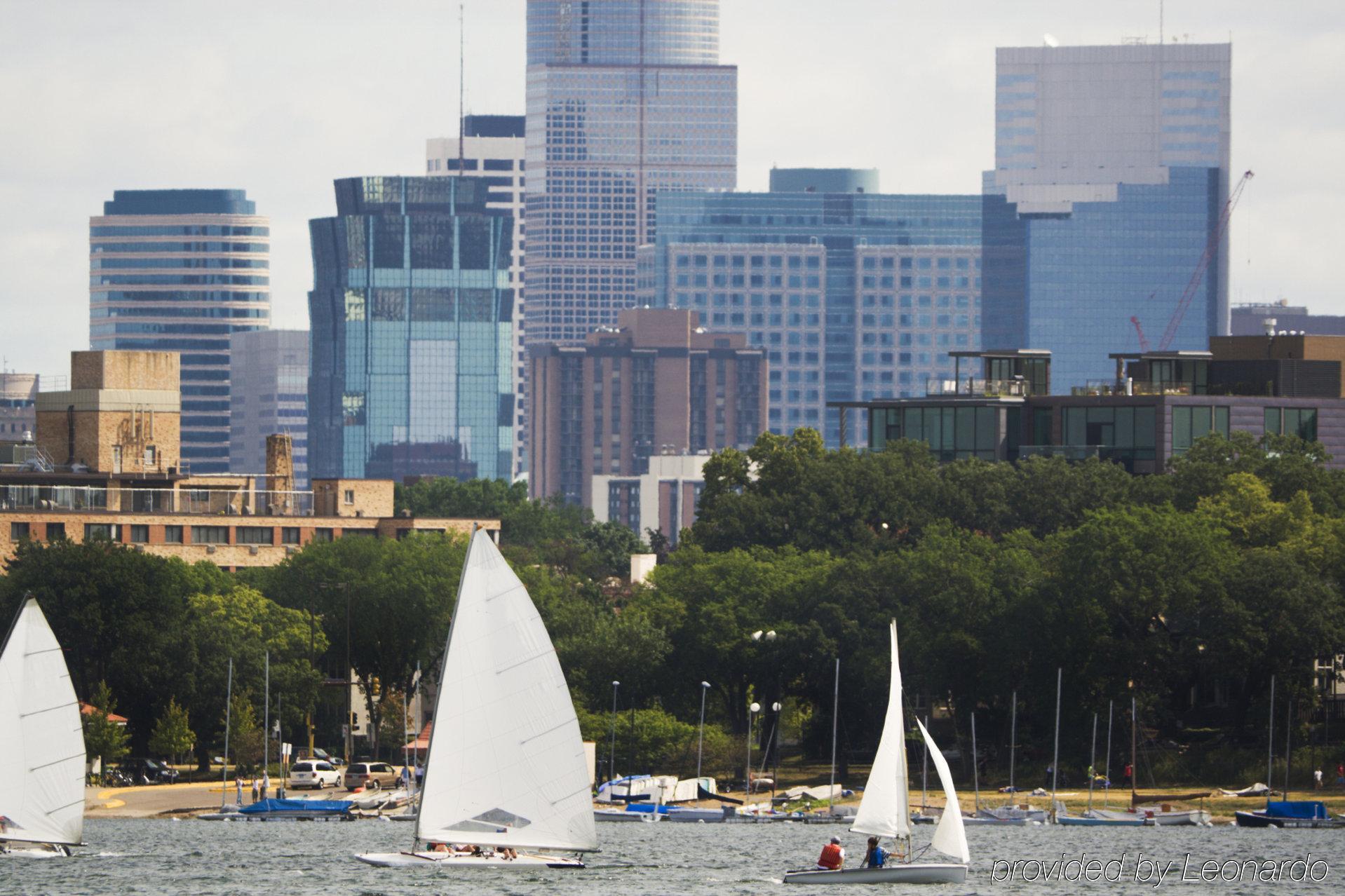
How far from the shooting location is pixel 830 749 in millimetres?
153875

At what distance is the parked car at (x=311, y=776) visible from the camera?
142625 millimetres

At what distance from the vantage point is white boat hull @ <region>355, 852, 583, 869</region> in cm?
8294

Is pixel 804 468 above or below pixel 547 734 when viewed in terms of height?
above

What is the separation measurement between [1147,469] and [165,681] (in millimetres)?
77765

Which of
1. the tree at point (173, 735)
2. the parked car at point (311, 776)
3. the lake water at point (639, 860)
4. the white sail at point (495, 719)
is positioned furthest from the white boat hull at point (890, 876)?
the tree at point (173, 735)

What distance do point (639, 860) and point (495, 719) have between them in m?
23.5

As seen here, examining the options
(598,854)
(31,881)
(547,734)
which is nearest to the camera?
(547,734)

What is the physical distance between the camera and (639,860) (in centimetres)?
10519

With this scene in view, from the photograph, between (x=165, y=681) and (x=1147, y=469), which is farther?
(x=1147, y=469)

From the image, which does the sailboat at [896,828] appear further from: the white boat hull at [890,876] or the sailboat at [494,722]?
the sailboat at [494,722]

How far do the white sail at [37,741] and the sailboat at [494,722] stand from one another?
15.1 metres

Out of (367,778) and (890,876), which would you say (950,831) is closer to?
(890,876)

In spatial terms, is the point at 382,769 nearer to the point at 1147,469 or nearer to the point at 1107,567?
the point at 1107,567

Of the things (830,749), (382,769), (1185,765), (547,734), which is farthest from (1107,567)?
(547,734)
